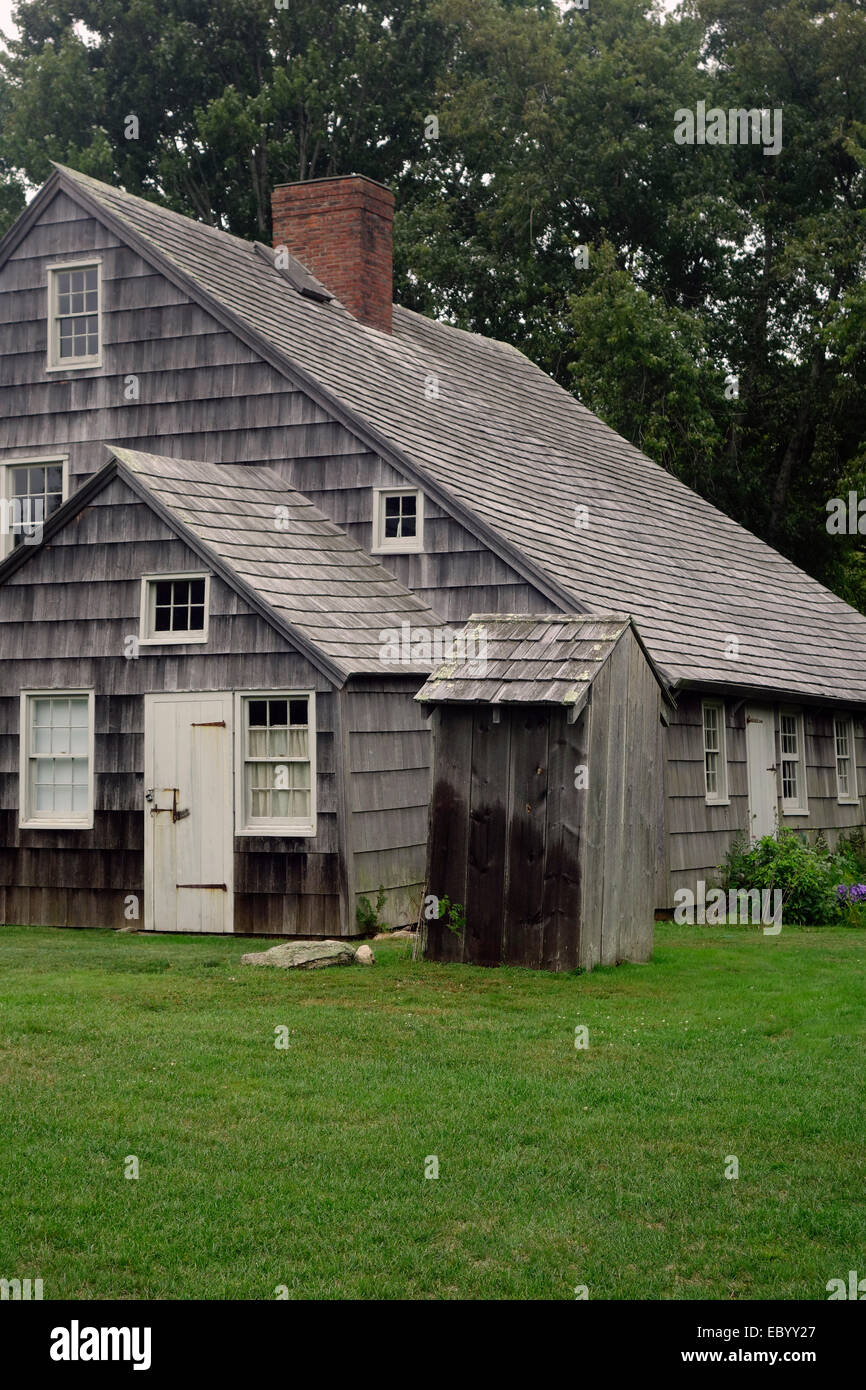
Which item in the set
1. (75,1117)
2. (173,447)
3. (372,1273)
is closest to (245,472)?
(173,447)

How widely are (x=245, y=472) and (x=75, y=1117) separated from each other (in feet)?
40.3

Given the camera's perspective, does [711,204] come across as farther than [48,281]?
Yes

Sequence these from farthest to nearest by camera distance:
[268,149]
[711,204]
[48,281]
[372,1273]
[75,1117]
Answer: [268,149] → [711,204] → [48,281] → [75,1117] → [372,1273]

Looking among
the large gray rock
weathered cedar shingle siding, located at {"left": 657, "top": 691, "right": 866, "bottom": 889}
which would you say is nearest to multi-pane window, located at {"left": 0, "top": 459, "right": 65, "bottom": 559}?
weathered cedar shingle siding, located at {"left": 657, "top": 691, "right": 866, "bottom": 889}

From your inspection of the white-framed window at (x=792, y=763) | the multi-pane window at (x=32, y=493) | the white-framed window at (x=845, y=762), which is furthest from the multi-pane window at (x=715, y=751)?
the multi-pane window at (x=32, y=493)

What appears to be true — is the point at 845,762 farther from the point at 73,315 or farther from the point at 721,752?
the point at 73,315

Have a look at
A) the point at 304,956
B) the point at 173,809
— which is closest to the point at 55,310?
the point at 173,809

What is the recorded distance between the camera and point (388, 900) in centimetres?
1664

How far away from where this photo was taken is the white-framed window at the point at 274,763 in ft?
52.7

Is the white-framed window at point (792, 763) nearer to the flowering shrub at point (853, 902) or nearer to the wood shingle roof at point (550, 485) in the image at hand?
the wood shingle roof at point (550, 485)

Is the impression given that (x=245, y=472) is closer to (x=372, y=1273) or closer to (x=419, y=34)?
(x=372, y=1273)

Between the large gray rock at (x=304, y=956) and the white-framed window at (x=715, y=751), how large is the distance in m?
8.44

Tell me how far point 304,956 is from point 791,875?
26.3 ft

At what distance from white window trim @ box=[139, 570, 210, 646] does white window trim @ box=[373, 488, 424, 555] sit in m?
3.18
